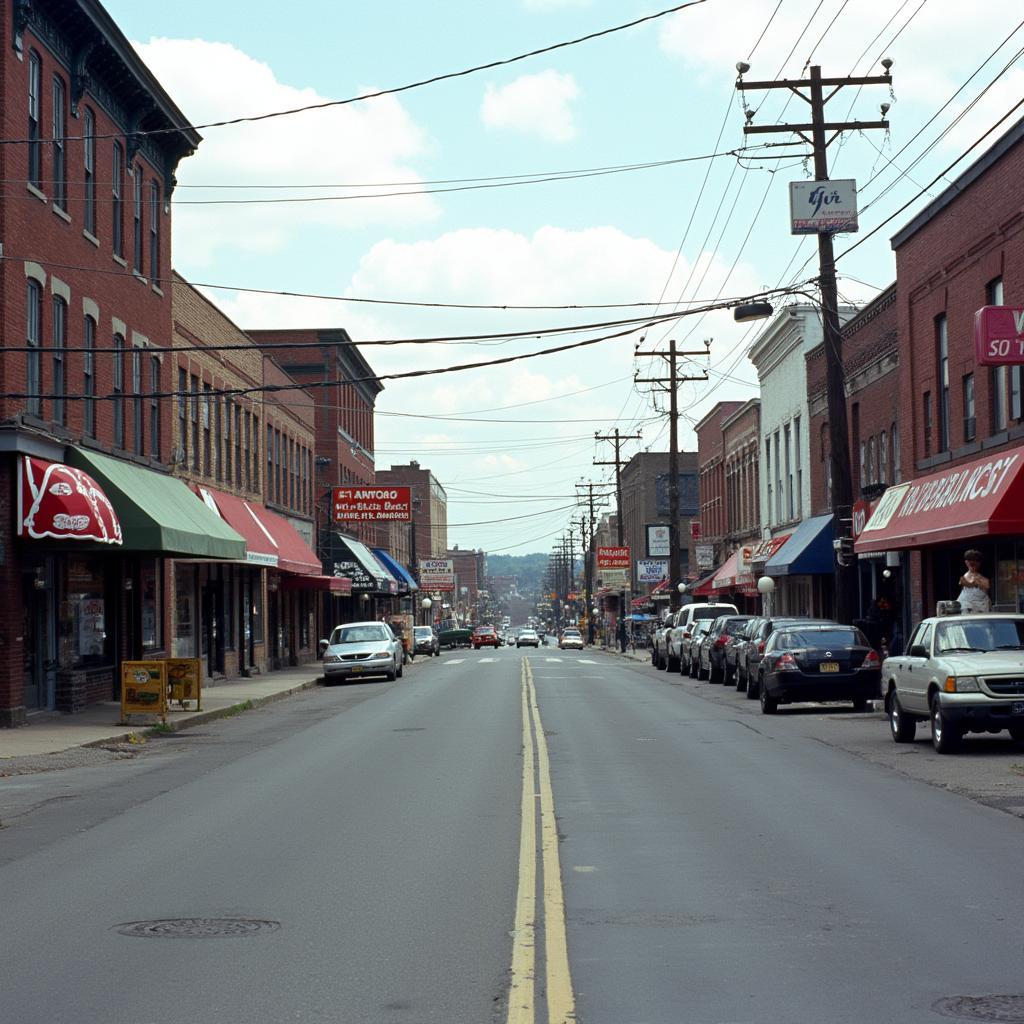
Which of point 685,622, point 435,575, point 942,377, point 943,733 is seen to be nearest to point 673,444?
point 685,622

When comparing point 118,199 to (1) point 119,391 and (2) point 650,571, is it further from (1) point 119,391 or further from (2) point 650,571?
(2) point 650,571

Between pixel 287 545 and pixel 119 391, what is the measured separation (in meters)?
18.1

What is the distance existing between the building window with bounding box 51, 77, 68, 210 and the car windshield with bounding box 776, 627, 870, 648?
48.4 ft

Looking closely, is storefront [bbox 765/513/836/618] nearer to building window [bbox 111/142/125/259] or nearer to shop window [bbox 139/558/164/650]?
shop window [bbox 139/558/164/650]

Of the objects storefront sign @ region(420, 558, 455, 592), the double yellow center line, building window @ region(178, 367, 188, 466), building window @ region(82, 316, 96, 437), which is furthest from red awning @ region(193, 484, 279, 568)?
storefront sign @ region(420, 558, 455, 592)

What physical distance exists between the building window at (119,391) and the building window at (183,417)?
522cm

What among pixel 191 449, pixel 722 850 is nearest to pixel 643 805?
pixel 722 850

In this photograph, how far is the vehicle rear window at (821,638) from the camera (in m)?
26.7

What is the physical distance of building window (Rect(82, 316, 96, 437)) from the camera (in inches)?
1137

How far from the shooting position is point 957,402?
3152 cm

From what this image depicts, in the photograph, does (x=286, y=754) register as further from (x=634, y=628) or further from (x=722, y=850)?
(x=634, y=628)

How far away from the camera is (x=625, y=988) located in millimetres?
7301

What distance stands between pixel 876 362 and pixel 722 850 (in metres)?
29.9

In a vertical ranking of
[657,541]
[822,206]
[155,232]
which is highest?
[155,232]
